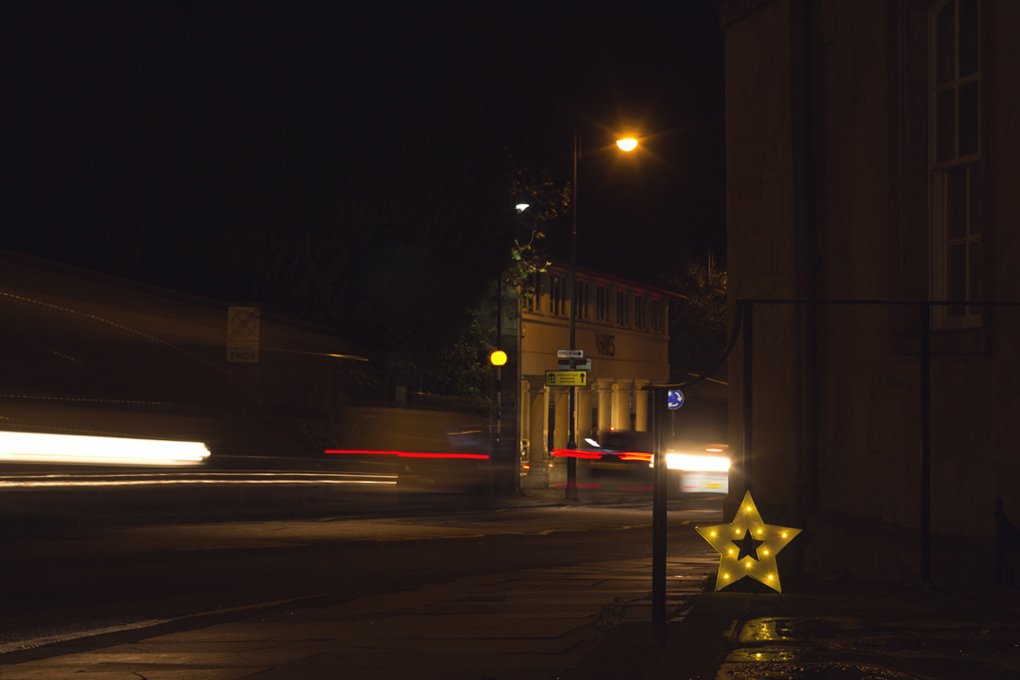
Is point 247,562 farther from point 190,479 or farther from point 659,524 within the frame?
point 659,524

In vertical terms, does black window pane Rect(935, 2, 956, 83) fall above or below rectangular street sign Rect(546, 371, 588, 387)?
above

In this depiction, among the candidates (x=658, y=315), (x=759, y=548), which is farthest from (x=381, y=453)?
(x=658, y=315)

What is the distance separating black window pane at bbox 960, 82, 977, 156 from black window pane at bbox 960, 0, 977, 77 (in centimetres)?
17

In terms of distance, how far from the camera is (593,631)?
8.25m

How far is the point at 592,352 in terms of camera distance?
50.2 meters

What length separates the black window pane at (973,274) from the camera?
9.93 meters

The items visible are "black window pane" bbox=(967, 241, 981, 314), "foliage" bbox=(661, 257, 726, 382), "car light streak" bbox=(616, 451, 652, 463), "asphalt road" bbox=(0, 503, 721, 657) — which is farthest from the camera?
"foliage" bbox=(661, 257, 726, 382)

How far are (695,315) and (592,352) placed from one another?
1331cm

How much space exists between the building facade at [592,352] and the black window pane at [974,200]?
95.2ft

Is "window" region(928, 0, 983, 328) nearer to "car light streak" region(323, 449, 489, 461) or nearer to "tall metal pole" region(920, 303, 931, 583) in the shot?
"tall metal pole" region(920, 303, 931, 583)

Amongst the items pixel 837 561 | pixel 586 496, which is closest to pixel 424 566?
pixel 837 561

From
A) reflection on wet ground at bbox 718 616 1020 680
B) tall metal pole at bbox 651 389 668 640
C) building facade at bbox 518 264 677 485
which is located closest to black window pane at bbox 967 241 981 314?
reflection on wet ground at bbox 718 616 1020 680

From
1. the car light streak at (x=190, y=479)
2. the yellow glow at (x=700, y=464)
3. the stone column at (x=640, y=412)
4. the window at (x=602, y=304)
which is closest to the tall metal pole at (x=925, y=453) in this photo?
the car light streak at (x=190, y=479)

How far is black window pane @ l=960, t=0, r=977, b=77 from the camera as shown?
10116mm
